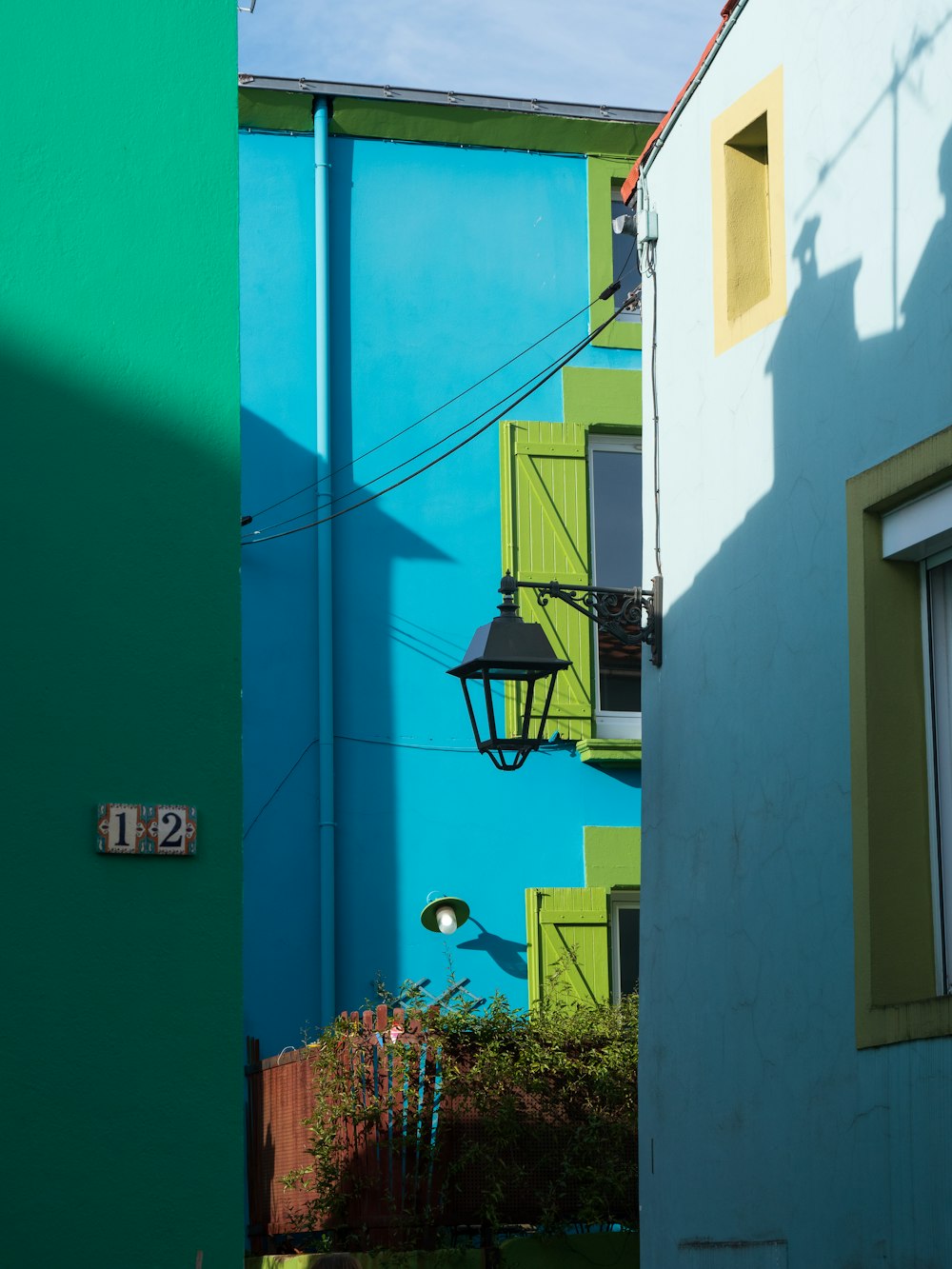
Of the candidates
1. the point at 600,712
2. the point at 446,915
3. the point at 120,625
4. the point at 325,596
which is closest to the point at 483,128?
the point at 325,596

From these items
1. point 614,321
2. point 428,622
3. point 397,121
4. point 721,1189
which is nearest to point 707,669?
point 721,1189

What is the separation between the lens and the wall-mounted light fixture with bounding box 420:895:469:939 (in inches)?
427

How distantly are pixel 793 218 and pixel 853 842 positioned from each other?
2522mm

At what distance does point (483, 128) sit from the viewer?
1224 centimetres

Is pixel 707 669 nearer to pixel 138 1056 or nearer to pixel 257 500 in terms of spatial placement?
pixel 138 1056

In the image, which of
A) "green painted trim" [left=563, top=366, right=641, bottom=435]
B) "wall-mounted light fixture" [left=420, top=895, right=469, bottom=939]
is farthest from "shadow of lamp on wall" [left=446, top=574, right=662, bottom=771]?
"green painted trim" [left=563, top=366, right=641, bottom=435]

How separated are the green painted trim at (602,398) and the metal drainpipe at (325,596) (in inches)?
64.3

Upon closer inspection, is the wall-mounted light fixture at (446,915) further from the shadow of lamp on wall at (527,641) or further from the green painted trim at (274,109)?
the green painted trim at (274,109)

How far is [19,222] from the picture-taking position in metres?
6.23

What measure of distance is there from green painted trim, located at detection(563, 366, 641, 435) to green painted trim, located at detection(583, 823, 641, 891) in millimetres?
2696

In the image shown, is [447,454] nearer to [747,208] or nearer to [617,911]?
[617,911]

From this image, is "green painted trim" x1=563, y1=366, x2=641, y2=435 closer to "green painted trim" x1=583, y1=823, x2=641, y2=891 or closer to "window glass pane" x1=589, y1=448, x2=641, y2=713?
"window glass pane" x1=589, y1=448, x2=641, y2=713

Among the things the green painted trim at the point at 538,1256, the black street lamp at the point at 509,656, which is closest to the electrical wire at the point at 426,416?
the black street lamp at the point at 509,656

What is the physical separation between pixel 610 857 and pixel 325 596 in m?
2.45
